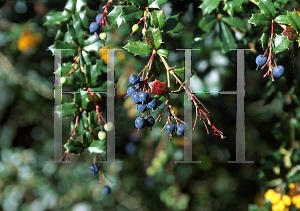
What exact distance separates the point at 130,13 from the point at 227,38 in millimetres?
709

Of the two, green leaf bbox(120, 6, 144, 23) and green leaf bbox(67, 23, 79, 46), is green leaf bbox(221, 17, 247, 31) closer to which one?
green leaf bbox(120, 6, 144, 23)

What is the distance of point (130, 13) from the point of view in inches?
36.0

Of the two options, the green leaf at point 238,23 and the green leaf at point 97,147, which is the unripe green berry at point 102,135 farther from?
the green leaf at point 238,23

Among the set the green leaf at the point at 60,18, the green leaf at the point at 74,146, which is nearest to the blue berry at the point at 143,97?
the green leaf at the point at 74,146

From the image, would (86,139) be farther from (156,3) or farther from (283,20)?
(283,20)

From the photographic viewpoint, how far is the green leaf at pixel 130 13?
0.90m

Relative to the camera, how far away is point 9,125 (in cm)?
251

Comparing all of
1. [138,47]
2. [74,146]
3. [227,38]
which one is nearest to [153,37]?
[138,47]

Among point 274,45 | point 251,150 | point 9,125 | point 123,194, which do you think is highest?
point 274,45

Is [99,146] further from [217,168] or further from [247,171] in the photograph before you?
[247,171]

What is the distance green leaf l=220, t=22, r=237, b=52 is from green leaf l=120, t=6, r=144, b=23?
26.0 inches

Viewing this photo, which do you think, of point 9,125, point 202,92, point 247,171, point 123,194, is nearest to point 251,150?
point 247,171

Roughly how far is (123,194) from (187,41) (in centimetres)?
150

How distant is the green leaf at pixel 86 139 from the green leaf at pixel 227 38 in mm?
854
